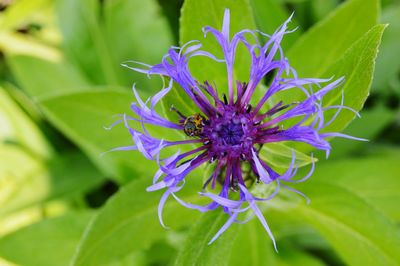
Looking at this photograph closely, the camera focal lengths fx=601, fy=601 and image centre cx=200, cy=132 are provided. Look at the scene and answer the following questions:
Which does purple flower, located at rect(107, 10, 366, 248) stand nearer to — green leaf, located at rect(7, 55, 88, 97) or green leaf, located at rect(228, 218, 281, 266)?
green leaf, located at rect(228, 218, 281, 266)

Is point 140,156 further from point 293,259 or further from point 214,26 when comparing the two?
point 293,259

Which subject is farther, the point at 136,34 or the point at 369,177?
the point at 136,34

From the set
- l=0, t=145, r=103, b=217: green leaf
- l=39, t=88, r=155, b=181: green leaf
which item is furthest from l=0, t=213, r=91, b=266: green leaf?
l=39, t=88, r=155, b=181: green leaf

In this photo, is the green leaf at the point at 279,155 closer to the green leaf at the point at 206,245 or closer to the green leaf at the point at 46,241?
the green leaf at the point at 206,245

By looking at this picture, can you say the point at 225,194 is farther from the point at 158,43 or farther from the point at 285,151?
the point at 158,43

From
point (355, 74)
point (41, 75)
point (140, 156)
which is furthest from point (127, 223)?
point (41, 75)

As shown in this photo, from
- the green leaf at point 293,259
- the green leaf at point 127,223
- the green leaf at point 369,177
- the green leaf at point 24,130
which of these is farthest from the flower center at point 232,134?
the green leaf at point 24,130
